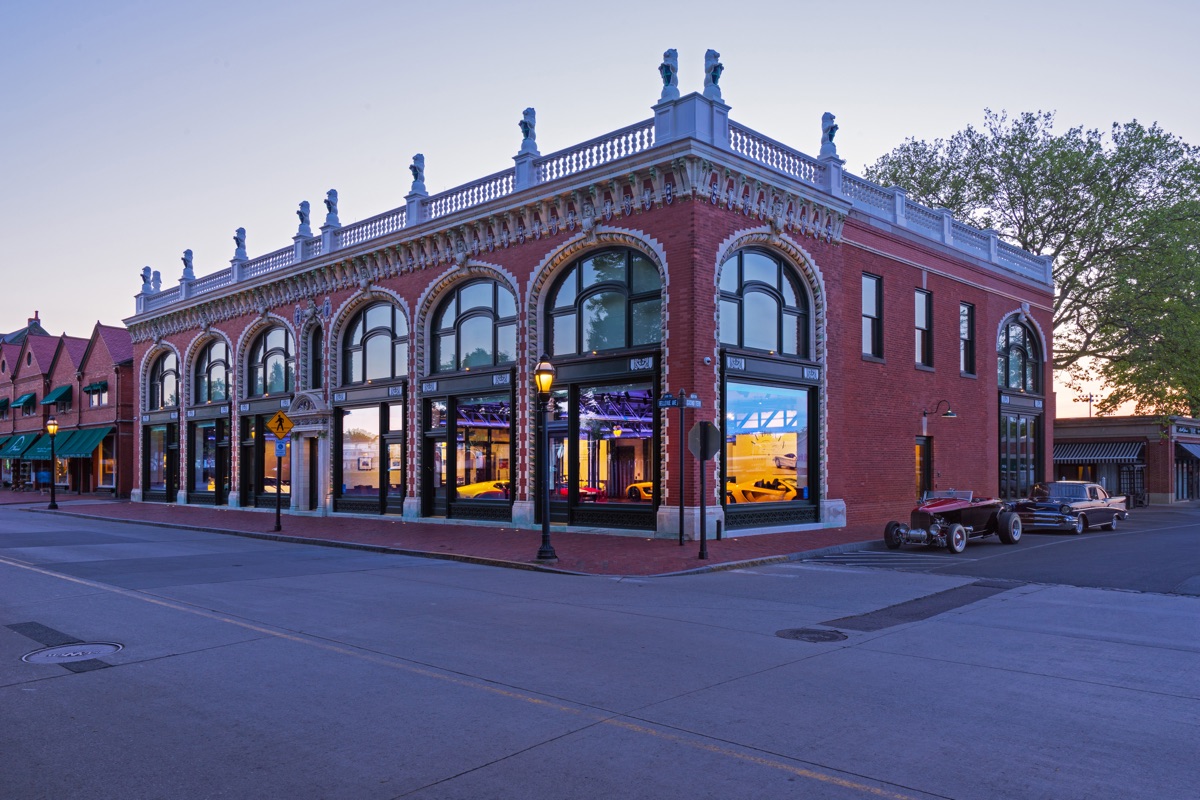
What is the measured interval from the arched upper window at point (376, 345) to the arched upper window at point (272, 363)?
354 cm

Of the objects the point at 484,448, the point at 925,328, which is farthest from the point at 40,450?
the point at 925,328

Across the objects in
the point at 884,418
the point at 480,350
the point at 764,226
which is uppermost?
the point at 764,226

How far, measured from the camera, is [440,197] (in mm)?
26766

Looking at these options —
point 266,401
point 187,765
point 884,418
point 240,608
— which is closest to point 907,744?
point 187,765

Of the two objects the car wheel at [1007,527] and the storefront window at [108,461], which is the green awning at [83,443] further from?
the car wheel at [1007,527]

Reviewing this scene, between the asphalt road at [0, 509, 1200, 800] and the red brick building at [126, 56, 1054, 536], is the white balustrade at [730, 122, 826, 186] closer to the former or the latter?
the red brick building at [126, 56, 1054, 536]

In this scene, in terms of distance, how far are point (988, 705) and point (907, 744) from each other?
1394 mm

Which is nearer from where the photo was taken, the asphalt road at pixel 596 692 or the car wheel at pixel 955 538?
the asphalt road at pixel 596 692

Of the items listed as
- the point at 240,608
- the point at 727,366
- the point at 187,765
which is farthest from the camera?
the point at 727,366

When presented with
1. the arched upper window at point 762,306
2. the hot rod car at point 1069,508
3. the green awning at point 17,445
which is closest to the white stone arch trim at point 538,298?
the arched upper window at point 762,306

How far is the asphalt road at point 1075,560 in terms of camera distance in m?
14.2

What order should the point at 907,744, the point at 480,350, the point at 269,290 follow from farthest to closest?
the point at 269,290, the point at 480,350, the point at 907,744

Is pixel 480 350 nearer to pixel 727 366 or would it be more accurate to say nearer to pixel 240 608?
pixel 727 366

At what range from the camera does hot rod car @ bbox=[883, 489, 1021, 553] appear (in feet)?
60.5
